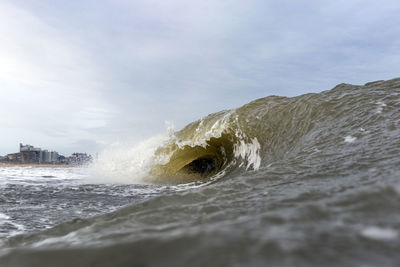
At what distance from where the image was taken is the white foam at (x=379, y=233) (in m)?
0.96

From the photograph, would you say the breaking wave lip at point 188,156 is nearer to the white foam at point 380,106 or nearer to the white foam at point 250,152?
the white foam at point 250,152

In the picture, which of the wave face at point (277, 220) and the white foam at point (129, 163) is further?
the white foam at point (129, 163)

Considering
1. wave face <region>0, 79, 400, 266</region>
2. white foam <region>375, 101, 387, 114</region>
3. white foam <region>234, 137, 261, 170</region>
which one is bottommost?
wave face <region>0, 79, 400, 266</region>

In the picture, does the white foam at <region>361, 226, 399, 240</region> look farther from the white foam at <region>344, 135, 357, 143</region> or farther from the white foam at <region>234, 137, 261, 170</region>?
the white foam at <region>234, 137, 261, 170</region>

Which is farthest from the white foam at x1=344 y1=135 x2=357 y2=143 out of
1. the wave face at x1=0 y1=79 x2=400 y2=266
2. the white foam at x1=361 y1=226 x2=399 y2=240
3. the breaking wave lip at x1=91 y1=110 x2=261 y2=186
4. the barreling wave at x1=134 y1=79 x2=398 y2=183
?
the breaking wave lip at x1=91 y1=110 x2=261 y2=186

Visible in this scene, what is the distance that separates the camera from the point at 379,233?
39.3 inches

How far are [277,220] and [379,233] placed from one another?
1.12 feet

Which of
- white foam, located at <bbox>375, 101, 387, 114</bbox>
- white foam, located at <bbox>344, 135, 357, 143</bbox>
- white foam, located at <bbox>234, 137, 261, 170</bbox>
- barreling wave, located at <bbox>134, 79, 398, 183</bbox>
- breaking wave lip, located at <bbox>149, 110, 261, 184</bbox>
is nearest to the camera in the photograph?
white foam, located at <bbox>344, 135, 357, 143</bbox>

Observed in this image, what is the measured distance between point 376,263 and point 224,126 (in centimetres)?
691

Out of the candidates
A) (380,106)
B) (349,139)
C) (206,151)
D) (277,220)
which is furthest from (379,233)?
(206,151)

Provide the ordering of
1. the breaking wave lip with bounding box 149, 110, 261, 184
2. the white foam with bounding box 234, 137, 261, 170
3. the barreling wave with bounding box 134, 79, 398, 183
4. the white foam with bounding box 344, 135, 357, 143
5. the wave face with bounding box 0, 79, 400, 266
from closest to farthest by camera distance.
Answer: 1. the wave face with bounding box 0, 79, 400, 266
2. the white foam with bounding box 344, 135, 357, 143
3. the barreling wave with bounding box 134, 79, 398, 183
4. the white foam with bounding box 234, 137, 261, 170
5. the breaking wave lip with bounding box 149, 110, 261, 184

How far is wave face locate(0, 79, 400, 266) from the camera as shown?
90cm

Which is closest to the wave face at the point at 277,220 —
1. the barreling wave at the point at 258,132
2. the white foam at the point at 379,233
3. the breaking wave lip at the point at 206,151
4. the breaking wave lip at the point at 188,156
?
the white foam at the point at 379,233

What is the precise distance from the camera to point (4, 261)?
41.6 inches
